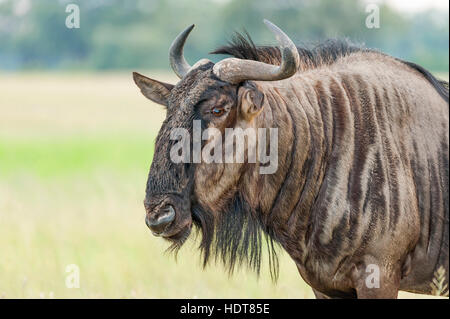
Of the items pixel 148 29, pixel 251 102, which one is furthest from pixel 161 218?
pixel 148 29

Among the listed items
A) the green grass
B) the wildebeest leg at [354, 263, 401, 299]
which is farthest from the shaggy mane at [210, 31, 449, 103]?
the green grass

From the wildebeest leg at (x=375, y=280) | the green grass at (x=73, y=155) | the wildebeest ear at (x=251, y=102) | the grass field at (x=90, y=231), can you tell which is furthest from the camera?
the green grass at (x=73, y=155)

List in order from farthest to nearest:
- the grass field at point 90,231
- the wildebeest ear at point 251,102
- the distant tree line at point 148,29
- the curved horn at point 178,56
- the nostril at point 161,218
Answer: the distant tree line at point 148,29 → the grass field at point 90,231 → the curved horn at point 178,56 → the wildebeest ear at point 251,102 → the nostril at point 161,218

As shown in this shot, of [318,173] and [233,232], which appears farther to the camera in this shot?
[233,232]

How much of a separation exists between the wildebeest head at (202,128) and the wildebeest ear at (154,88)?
0.95 feet

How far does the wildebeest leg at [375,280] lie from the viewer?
182 inches

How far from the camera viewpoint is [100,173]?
691 inches

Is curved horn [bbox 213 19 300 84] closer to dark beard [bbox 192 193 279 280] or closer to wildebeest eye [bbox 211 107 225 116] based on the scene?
wildebeest eye [bbox 211 107 225 116]

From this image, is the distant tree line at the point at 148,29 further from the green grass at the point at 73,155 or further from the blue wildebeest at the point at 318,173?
the blue wildebeest at the point at 318,173

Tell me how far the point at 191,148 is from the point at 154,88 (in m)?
0.75

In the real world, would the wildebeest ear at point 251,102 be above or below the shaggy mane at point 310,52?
below

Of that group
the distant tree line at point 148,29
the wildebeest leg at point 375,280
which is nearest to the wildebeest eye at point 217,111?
the wildebeest leg at point 375,280

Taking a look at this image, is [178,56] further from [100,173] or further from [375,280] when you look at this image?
[100,173]

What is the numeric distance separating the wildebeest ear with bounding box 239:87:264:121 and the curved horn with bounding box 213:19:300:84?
0.33 feet
